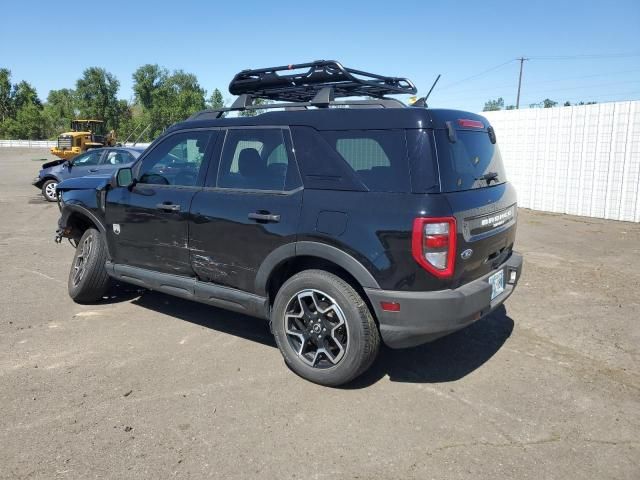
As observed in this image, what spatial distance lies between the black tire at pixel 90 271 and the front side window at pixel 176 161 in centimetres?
100

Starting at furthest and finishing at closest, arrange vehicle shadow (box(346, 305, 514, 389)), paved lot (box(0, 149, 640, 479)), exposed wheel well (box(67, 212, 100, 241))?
exposed wheel well (box(67, 212, 100, 241)) < vehicle shadow (box(346, 305, 514, 389)) < paved lot (box(0, 149, 640, 479))

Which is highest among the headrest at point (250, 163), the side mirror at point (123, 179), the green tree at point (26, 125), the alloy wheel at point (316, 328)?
the green tree at point (26, 125)

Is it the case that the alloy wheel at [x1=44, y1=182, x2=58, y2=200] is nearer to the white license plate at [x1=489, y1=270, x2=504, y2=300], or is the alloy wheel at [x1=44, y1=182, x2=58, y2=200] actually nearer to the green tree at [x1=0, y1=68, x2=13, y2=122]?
the white license plate at [x1=489, y1=270, x2=504, y2=300]

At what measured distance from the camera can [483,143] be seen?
3.80m

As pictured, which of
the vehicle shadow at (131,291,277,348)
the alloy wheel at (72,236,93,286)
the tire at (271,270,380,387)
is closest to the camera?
the tire at (271,270,380,387)

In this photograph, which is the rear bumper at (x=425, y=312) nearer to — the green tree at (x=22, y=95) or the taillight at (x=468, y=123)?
the taillight at (x=468, y=123)

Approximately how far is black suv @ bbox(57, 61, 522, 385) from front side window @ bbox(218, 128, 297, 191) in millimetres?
11

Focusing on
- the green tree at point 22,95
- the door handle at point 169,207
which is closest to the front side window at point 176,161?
the door handle at point 169,207

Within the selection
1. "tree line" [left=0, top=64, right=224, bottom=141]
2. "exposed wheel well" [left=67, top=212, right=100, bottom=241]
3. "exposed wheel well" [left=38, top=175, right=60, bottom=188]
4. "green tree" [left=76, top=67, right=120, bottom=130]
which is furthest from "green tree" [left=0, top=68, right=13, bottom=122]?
"exposed wheel well" [left=67, top=212, right=100, bottom=241]

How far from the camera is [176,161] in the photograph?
14.8 ft

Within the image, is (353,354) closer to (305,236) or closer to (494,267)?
(305,236)

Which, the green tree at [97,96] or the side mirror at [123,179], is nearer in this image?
the side mirror at [123,179]

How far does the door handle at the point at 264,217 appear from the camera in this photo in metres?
3.59

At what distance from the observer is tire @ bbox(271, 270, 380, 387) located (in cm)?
330
